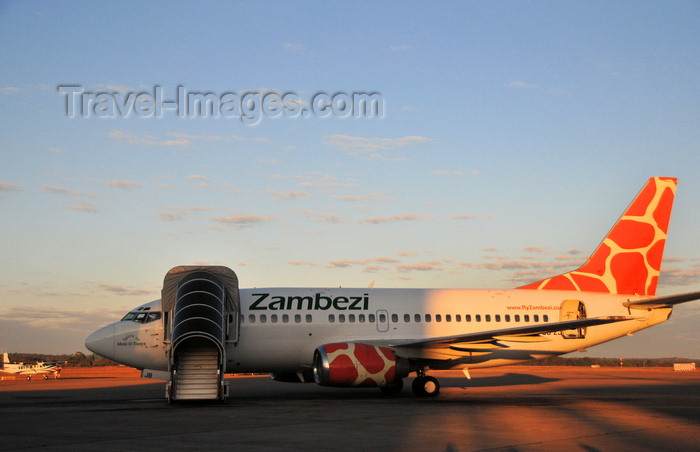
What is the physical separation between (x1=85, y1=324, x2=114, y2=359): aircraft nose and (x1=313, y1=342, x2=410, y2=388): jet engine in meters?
7.70

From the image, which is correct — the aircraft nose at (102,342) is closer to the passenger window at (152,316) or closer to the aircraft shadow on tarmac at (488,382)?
the passenger window at (152,316)

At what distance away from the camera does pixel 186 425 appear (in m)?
Answer: 16.1

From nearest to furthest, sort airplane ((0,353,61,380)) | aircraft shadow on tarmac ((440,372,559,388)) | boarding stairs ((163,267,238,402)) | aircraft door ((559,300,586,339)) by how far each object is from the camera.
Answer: boarding stairs ((163,267,238,402))
aircraft door ((559,300,586,339))
aircraft shadow on tarmac ((440,372,559,388))
airplane ((0,353,61,380))

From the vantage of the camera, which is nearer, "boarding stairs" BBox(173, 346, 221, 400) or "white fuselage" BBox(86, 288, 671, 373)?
"boarding stairs" BBox(173, 346, 221, 400)

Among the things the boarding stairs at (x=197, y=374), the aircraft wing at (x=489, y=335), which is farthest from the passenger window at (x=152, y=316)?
Answer: the aircraft wing at (x=489, y=335)

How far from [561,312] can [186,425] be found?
61.1 feet

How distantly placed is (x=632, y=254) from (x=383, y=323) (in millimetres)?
11765

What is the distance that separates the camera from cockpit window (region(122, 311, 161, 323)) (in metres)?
26.6

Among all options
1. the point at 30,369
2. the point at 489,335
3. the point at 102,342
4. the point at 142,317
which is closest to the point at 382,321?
the point at 489,335

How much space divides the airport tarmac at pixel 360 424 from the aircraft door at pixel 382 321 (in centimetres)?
314

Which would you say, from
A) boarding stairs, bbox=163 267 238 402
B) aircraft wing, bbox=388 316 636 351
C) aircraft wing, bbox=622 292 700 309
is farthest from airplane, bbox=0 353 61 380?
aircraft wing, bbox=622 292 700 309

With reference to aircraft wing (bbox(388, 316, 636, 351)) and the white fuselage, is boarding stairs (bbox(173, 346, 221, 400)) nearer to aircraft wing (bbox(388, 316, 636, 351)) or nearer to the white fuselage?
the white fuselage

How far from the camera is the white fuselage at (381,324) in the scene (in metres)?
26.3

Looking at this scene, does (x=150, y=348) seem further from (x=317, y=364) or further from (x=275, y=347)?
(x=317, y=364)
